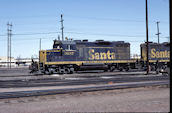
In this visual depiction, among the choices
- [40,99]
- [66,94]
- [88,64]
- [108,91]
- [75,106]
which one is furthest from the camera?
[88,64]

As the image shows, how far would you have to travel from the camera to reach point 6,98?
389 inches

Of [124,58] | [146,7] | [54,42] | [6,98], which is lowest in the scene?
[6,98]

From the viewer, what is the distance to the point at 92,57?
88.8 feet

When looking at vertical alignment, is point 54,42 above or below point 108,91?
above

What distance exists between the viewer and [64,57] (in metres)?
25.7

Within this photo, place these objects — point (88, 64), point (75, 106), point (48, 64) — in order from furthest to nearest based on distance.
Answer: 1. point (88, 64)
2. point (48, 64)
3. point (75, 106)

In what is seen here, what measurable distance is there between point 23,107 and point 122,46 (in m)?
22.6

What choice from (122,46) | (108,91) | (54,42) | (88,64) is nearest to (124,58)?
(122,46)

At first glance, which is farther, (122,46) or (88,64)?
(122,46)

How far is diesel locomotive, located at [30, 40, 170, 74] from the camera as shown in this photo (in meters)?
25.2

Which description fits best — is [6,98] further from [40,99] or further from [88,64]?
[88,64]

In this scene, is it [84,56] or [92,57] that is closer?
[84,56]

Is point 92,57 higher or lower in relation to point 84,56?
lower

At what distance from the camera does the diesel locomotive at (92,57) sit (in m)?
25.2
